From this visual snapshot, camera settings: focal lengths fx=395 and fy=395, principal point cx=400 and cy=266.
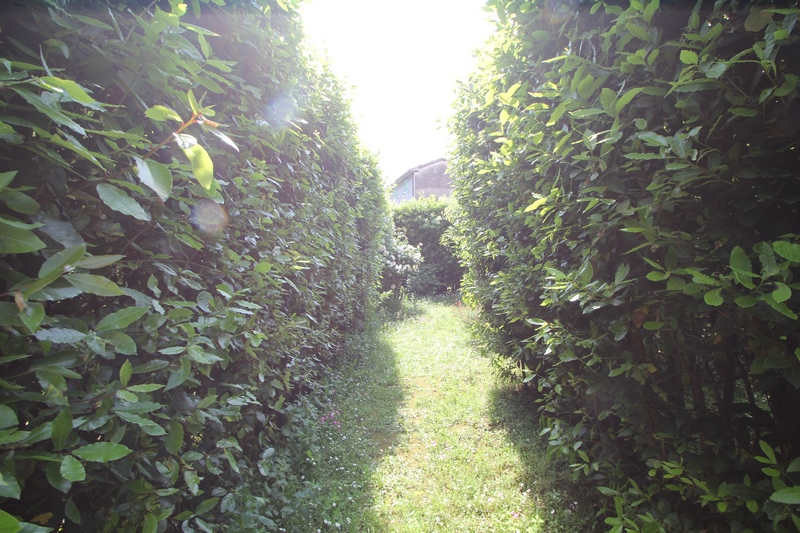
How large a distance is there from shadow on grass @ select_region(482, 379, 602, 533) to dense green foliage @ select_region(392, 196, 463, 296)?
8.67 metres

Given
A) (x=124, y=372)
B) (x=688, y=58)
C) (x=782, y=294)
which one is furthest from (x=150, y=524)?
(x=688, y=58)

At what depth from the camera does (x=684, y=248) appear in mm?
1501

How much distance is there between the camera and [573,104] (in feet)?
5.87

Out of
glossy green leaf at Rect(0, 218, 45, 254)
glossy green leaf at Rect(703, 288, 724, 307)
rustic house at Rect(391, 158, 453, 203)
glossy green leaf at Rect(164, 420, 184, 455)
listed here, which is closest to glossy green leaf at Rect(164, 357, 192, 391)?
glossy green leaf at Rect(164, 420, 184, 455)

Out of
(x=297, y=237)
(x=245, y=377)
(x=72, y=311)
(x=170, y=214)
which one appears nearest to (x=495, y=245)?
(x=297, y=237)

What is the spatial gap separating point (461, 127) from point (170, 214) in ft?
13.7

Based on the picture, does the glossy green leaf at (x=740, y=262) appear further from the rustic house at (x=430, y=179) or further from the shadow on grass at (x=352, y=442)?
the rustic house at (x=430, y=179)

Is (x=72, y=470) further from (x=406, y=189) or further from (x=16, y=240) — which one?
(x=406, y=189)

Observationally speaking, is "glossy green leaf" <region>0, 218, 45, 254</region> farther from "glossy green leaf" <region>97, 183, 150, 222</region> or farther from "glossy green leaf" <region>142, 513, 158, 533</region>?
"glossy green leaf" <region>142, 513, 158, 533</region>

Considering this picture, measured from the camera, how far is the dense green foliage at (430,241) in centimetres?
1311

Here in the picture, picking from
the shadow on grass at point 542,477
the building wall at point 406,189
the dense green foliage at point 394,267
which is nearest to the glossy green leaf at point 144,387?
the shadow on grass at point 542,477

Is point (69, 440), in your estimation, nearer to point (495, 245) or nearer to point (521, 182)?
point (521, 182)

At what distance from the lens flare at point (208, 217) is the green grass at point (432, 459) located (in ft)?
5.75

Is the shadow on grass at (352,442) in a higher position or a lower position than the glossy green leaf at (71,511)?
lower
